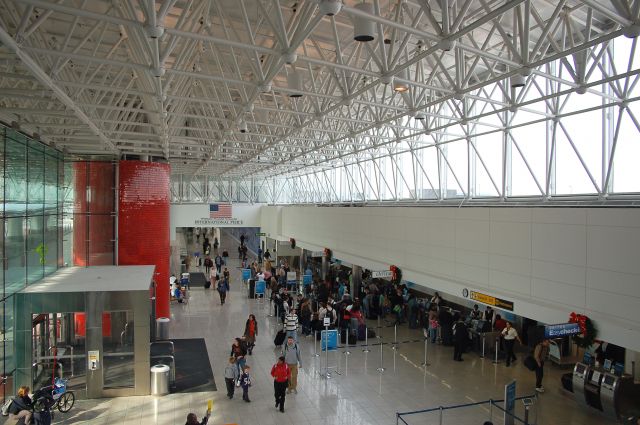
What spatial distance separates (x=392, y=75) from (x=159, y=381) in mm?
9561

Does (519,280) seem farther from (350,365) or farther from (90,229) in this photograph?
(90,229)

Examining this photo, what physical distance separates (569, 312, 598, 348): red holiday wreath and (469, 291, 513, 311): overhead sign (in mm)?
2078

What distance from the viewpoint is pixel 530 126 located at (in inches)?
659

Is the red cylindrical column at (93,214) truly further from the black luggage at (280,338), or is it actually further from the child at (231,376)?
the child at (231,376)

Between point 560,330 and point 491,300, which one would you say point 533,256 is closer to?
point 491,300

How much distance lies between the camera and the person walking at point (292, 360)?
11701mm

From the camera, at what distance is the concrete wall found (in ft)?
29.9

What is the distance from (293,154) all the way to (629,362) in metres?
21.0

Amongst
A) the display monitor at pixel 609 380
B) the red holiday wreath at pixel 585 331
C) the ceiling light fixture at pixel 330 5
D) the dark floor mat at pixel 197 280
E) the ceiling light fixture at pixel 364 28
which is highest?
the ceiling light fixture at pixel 364 28

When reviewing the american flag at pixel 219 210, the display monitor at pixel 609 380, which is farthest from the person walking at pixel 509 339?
the american flag at pixel 219 210

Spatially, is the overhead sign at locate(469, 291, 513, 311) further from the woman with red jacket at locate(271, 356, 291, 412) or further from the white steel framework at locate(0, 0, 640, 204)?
the woman with red jacket at locate(271, 356, 291, 412)

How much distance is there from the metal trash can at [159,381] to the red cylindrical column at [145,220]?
27.8 ft

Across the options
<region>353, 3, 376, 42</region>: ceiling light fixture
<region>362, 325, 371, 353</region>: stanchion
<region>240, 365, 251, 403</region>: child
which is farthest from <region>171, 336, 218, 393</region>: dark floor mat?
<region>353, 3, 376, 42</region>: ceiling light fixture

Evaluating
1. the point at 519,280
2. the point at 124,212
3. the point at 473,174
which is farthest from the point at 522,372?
the point at 124,212
